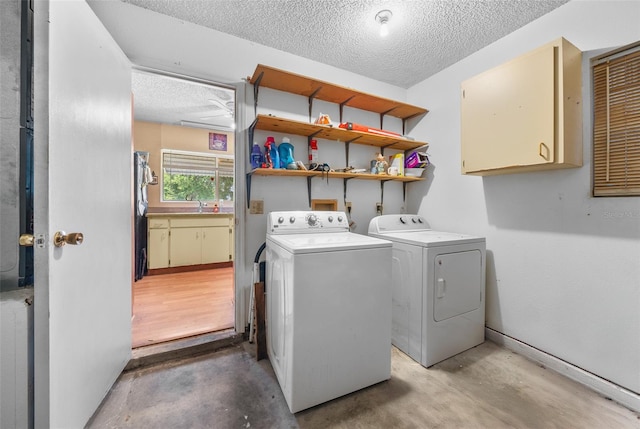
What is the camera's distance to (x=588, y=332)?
5.15 ft

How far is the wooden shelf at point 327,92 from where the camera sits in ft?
6.32

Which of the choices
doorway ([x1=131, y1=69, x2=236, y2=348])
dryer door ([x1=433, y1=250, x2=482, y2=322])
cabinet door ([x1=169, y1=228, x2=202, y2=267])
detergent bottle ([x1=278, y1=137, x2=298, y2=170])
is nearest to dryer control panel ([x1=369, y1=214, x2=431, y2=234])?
dryer door ([x1=433, y1=250, x2=482, y2=322])

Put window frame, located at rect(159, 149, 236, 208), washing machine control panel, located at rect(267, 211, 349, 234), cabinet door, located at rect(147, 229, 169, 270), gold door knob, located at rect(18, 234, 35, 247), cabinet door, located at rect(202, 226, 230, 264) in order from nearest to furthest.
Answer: gold door knob, located at rect(18, 234, 35, 247) → washing machine control panel, located at rect(267, 211, 349, 234) → cabinet door, located at rect(147, 229, 169, 270) → cabinet door, located at rect(202, 226, 230, 264) → window frame, located at rect(159, 149, 236, 208)

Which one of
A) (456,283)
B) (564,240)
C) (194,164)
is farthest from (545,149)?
(194,164)

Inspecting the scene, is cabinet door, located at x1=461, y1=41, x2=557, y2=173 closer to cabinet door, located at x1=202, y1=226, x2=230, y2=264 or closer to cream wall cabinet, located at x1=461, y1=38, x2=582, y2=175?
cream wall cabinet, located at x1=461, y1=38, x2=582, y2=175

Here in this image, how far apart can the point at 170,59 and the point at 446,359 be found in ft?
9.96

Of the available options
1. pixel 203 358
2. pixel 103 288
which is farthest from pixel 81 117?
pixel 203 358

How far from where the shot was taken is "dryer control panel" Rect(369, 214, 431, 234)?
2218 mm

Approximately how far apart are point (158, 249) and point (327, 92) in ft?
10.9

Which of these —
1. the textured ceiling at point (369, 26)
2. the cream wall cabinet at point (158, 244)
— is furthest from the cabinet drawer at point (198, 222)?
the textured ceiling at point (369, 26)

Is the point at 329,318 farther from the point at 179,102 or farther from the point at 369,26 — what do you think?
the point at 179,102

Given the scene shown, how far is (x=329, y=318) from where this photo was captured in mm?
1365

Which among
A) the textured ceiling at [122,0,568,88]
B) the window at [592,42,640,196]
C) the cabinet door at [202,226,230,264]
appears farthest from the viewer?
the cabinet door at [202,226,230,264]

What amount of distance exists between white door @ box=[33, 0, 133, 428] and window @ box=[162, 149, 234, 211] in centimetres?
276
